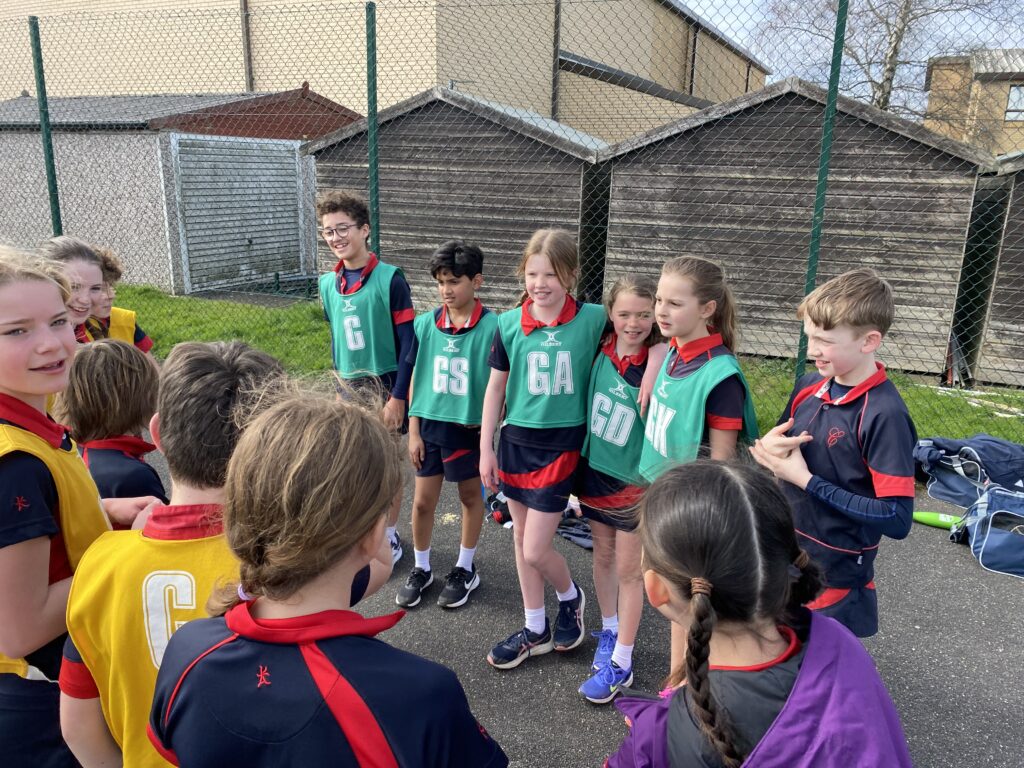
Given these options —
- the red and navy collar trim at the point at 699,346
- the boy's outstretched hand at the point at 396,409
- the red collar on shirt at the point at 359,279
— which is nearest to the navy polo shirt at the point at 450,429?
the boy's outstretched hand at the point at 396,409

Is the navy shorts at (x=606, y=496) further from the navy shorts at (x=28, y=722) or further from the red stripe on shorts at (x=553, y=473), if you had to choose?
the navy shorts at (x=28, y=722)

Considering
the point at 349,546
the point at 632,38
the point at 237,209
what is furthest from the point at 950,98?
the point at 349,546

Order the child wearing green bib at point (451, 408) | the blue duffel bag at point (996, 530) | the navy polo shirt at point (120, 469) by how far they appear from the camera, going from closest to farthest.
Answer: the navy polo shirt at point (120, 469) < the child wearing green bib at point (451, 408) < the blue duffel bag at point (996, 530)

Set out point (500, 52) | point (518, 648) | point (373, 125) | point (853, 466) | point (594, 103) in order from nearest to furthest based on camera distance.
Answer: point (853, 466) < point (518, 648) < point (373, 125) < point (500, 52) < point (594, 103)

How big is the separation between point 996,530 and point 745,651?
3.50 metres

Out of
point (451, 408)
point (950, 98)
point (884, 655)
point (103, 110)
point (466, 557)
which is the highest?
point (950, 98)

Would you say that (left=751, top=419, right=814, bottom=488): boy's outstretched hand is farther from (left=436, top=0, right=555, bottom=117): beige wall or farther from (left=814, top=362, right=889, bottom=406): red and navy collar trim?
(left=436, top=0, right=555, bottom=117): beige wall

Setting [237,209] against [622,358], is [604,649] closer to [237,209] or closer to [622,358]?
[622,358]

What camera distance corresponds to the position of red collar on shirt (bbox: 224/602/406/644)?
1.08 meters

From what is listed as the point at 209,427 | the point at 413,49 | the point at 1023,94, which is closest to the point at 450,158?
the point at 413,49

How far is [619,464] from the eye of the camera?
2857 mm

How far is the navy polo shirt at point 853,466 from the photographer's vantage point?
6.97 ft

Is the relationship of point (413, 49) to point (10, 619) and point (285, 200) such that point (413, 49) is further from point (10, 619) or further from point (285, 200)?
point (10, 619)

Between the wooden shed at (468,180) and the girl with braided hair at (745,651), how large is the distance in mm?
8294
